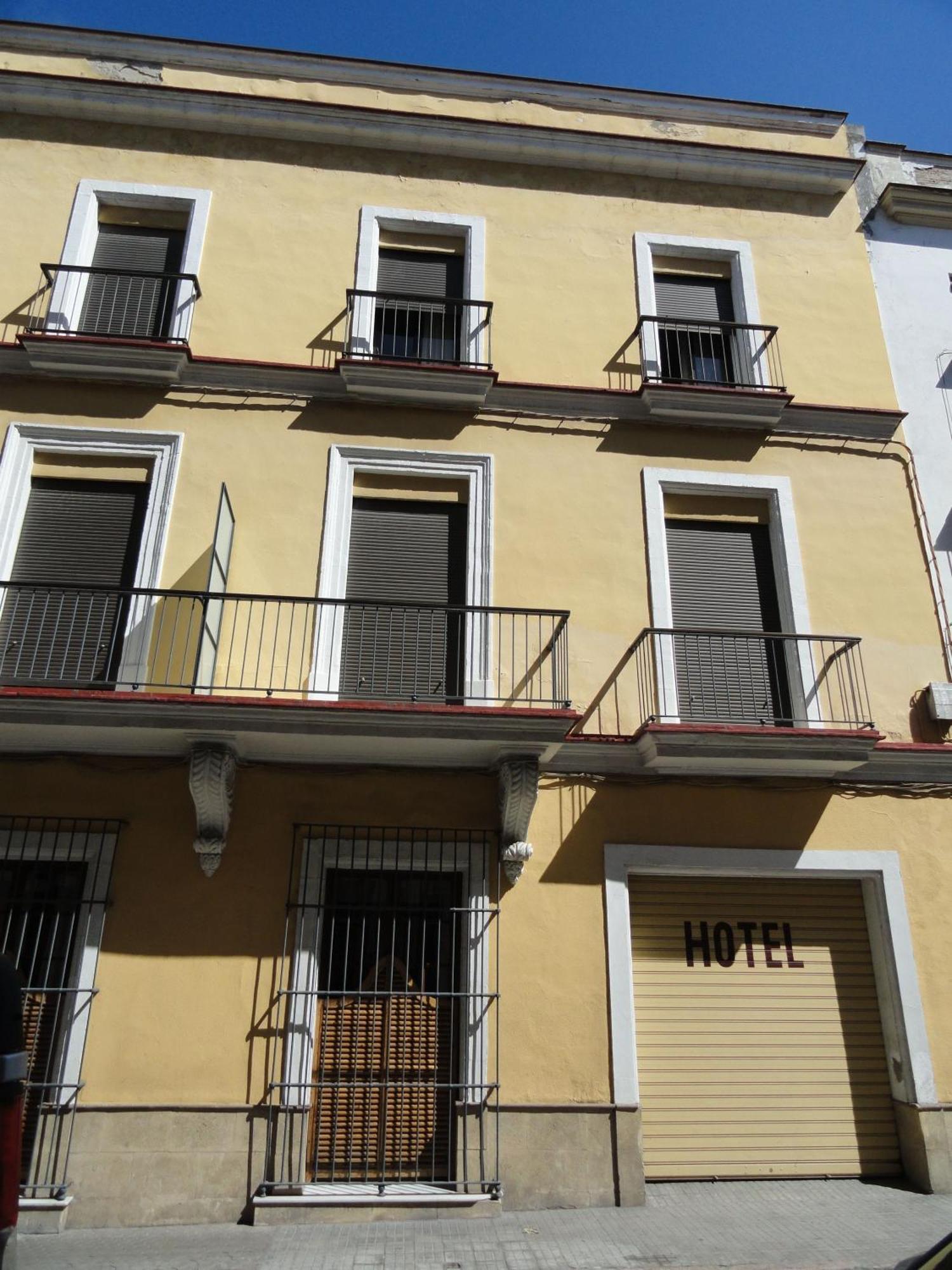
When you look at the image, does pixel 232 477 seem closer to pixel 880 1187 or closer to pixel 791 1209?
pixel 791 1209

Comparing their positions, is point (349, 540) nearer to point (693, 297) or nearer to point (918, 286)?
point (693, 297)

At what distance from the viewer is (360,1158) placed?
22.2 ft

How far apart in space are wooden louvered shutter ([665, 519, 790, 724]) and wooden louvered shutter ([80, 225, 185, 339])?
6.36 metres

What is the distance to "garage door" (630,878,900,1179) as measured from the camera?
7238mm

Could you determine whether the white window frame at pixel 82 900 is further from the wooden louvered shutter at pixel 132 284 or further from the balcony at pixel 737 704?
the wooden louvered shutter at pixel 132 284

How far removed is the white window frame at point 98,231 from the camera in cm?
922

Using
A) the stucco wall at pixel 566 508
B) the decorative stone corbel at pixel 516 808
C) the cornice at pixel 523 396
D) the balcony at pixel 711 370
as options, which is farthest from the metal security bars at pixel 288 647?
the balcony at pixel 711 370

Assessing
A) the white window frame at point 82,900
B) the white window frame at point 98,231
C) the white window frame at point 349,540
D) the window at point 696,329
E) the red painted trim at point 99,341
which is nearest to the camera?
the white window frame at point 82,900

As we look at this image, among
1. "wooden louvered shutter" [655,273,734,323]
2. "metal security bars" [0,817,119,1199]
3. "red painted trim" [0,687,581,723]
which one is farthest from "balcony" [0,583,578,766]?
"wooden louvered shutter" [655,273,734,323]

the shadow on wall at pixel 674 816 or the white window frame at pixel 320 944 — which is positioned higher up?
the shadow on wall at pixel 674 816

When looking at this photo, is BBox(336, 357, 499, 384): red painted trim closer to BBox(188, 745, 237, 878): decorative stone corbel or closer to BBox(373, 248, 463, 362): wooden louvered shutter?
BBox(373, 248, 463, 362): wooden louvered shutter

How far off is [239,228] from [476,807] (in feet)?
24.2

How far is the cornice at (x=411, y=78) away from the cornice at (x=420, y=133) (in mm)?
683

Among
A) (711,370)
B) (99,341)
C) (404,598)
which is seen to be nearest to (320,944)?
(404,598)
